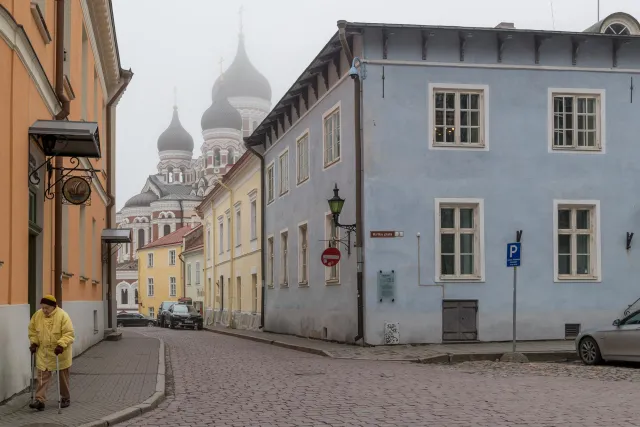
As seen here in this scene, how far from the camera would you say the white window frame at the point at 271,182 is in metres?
33.1

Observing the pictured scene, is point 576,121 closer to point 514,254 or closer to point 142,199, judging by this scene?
point 514,254

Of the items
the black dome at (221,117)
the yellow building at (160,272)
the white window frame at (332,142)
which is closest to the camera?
the white window frame at (332,142)

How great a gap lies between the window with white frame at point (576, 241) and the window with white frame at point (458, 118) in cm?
281

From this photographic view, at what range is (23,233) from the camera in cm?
1191

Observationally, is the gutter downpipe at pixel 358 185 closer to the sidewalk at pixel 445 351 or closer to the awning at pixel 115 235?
the sidewalk at pixel 445 351

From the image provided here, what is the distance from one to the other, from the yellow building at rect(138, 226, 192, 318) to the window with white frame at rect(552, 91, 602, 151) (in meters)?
63.7

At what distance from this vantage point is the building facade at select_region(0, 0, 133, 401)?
1087 cm

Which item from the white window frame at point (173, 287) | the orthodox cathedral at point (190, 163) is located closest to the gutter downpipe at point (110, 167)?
the white window frame at point (173, 287)

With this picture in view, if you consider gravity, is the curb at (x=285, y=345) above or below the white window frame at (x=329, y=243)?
below

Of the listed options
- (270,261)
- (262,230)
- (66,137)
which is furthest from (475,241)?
(262,230)

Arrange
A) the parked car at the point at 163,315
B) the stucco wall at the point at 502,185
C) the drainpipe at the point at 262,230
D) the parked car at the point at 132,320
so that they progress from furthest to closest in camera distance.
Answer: the parked car at the point at 132,320, the parked car at the point at 163,315, the drainpipe at the point at 262,230, the stucco wall at the point at 502,185

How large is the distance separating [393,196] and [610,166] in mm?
5770

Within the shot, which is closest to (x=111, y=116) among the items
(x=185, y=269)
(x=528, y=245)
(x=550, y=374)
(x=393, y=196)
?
(x=393, y=196)

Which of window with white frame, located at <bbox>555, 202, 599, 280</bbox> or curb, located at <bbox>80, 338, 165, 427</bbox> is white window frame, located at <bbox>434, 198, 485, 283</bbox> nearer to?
window with white frame, located at <bbox>555, 202, 599, 280</bbox>
